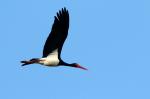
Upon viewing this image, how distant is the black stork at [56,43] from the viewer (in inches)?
3268

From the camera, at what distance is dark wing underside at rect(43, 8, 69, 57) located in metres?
82.9

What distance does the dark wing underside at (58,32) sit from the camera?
82875 millimetres

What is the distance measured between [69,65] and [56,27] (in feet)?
12.3

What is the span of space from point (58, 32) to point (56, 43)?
2.64 ft

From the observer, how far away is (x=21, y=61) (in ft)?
277

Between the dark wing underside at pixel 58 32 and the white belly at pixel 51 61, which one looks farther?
the white belly at pixel 51 61

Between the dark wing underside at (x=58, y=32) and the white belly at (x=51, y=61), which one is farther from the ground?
the dark wing underside at (x=58, y=32)

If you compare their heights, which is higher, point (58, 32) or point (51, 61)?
point (58, 32)

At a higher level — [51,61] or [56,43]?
[56,43]

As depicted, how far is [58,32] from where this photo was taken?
273 ft

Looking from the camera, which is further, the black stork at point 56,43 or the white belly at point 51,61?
the white belly at point 51,61

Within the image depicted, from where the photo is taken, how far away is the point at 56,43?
275ft

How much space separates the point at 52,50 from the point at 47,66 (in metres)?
0.77

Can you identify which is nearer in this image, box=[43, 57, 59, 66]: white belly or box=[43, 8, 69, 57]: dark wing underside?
box=[43, 8, 69, 57]: dark wing underside
